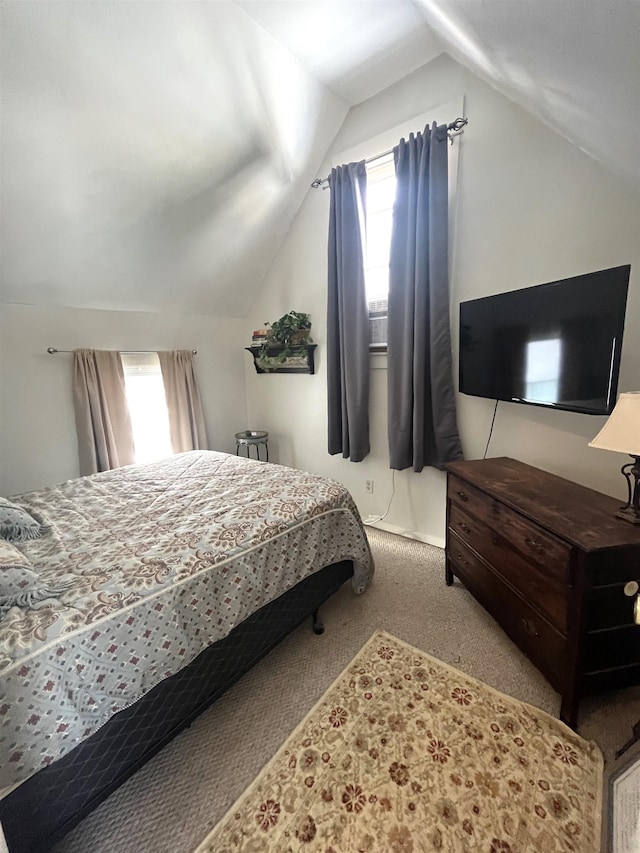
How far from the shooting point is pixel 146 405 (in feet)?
10.3

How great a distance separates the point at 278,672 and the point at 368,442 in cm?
170

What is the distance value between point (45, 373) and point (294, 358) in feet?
6.26

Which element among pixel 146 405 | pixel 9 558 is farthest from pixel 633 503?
pixel 146 405

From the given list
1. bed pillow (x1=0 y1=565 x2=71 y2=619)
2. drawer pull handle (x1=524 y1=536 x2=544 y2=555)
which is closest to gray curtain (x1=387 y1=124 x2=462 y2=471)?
drawer pull handle (x1=524 y1=536 x2=544 y2=555)

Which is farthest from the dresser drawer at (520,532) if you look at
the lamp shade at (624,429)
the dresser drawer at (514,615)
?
the lamp shade at (624,429)

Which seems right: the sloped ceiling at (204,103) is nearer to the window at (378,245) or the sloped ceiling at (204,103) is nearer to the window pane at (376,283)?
the window at (378,245)

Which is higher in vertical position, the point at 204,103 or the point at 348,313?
the point at 204,103

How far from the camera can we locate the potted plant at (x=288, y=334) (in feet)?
10.1

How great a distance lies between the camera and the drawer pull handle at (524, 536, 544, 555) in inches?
51.3

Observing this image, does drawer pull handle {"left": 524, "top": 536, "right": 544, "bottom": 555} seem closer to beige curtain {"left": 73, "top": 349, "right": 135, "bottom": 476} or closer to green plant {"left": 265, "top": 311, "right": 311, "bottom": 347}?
green plant {"left": 265, "top": 311, "right": 311, "bottom": 347}

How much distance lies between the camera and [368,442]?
9.30ft

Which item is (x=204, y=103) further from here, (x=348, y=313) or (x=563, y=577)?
(x=563, y=577)

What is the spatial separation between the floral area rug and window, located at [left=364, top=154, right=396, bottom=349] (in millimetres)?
2161

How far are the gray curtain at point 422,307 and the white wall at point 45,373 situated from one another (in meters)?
2.10
